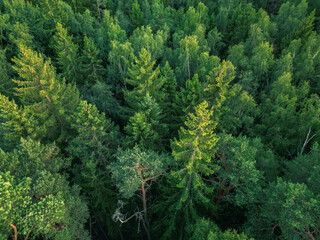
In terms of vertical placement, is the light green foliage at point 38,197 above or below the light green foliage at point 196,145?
below

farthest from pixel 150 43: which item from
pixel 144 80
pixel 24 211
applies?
pixel 24 211

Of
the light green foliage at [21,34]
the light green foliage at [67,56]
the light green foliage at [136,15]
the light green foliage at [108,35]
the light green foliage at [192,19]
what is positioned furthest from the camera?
the light green foliage at [136,15]

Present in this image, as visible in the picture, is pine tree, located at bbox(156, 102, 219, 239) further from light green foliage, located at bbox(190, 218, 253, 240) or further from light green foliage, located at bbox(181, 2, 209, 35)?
light green foliage, located at bbox(181, 2, 209, 35)

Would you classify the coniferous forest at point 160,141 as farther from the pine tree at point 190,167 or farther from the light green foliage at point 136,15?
the light green foliage at point 136,15

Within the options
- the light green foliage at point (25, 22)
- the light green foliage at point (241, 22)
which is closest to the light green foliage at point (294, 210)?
the light green foliage at point (241, 22)

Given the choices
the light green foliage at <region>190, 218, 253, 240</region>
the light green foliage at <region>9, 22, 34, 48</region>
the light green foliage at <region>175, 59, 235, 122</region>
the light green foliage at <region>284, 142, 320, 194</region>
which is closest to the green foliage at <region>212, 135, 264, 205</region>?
the light green foliage at <region>190, 218, 253, 240</region>
